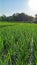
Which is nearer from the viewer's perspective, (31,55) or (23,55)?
(23,55)

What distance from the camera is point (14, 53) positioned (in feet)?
12.6

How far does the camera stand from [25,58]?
355 cm

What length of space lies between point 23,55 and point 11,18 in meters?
21.0

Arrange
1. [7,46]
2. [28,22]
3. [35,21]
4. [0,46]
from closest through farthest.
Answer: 1. [0,46]
2. [7,46]
3. [35,21]
4. [28,22]

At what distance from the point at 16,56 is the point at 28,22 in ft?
71.4

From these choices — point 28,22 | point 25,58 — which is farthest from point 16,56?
point 28,22

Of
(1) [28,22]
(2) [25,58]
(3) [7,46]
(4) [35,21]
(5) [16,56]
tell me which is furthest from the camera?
(1) [28,22]

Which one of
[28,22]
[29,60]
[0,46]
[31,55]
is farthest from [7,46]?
[28,22]

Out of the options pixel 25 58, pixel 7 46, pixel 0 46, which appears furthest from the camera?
pixel 7 46

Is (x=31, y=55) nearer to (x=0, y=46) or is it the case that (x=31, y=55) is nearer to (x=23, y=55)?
(x=23, y=55)

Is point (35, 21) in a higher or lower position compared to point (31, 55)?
lower

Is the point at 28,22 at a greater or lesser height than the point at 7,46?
lesser

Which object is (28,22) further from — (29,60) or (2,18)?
(29,60)

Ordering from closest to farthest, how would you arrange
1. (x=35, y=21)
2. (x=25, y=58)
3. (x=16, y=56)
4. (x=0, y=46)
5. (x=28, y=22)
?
(x=25, y=58) < (x=16, y=56) < (x=0, y=46) < (x=35, y=21) < (x=28, y=22)
